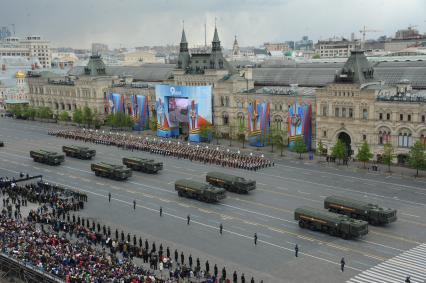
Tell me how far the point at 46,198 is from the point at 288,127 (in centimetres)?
5785

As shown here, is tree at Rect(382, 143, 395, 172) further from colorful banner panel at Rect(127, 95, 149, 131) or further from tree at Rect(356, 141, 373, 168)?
colorful banner panel at Rect(127, 95, 149, 131)

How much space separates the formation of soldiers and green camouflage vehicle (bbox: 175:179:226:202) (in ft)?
72.1

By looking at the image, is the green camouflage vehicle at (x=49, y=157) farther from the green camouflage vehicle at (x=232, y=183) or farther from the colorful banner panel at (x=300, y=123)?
the colorful banner panel at (x=300, y=123)

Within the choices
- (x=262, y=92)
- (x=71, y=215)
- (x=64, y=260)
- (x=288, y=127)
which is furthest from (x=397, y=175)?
(x=64, y=260)

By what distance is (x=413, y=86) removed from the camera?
11312 centimetres

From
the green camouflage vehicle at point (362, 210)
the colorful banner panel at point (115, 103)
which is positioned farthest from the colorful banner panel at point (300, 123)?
the colorful banner panel at point (115, 103)

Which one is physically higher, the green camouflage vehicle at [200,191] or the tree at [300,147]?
the tree at [300,147]

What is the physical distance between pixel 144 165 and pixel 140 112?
55.1 m

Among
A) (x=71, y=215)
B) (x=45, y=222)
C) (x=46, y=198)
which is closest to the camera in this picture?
(x=45, y=222)

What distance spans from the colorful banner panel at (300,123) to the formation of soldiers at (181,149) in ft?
38.1

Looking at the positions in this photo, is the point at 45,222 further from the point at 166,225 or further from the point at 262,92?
the point at 262,92

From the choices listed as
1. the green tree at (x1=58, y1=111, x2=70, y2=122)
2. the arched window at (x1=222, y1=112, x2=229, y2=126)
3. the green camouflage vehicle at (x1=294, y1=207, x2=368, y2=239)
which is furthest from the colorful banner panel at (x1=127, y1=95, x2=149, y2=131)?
the green camouflage vehicle at (x1=294, y1=207, x2=368, y2=239)

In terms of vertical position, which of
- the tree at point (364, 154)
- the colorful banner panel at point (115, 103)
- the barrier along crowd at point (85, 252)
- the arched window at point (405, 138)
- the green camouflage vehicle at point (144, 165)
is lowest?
the barrier along crowd at point (85, 252)

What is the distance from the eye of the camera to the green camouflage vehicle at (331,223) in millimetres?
Result: 56000
